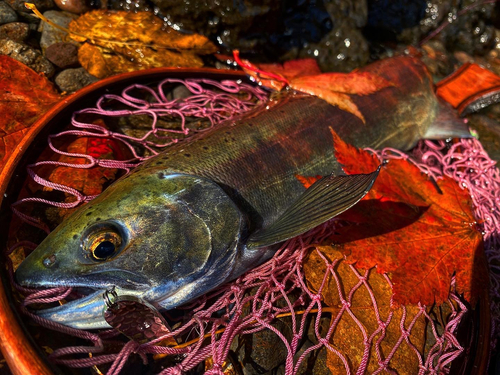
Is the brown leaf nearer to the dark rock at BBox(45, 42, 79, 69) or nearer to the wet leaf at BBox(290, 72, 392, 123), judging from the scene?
the wet leaf at BBox(290, 72, 392, 123)

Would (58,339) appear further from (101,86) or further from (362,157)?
(362,157)

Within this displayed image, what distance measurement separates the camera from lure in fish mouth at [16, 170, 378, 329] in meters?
2.29

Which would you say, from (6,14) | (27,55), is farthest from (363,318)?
(6,14)

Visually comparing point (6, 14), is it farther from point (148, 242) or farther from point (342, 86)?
point (342, 86)

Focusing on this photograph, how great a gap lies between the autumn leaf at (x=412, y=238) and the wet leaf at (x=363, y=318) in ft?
0.31

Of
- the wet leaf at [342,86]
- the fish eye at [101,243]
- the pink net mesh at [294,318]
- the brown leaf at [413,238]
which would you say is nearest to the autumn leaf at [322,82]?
the wet leaf at [342,86]

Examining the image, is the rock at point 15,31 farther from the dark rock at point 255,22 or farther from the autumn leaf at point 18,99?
the dark rock at point 255,22

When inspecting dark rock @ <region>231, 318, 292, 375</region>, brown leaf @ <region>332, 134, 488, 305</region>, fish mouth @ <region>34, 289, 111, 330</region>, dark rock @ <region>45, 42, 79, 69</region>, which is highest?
dark rock @ <region>45, 42, 79, 69</region>

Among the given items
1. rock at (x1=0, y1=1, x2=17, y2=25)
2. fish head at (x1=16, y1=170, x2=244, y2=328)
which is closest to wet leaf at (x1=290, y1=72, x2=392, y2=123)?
fish head at (x1=16, y1=170, x2=244, y2=328)

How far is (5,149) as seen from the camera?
9.48 feet

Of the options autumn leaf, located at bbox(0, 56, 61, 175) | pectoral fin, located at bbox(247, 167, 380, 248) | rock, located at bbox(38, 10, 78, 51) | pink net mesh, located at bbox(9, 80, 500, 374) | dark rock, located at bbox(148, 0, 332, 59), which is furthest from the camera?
dark rock, located at bbox(148, 0, 332, 59)

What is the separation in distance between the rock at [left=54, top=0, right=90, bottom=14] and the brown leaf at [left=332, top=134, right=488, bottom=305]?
3449mm

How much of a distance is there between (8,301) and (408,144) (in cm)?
407

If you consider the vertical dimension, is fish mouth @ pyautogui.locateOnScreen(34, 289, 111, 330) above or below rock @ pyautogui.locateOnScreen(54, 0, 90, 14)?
below
